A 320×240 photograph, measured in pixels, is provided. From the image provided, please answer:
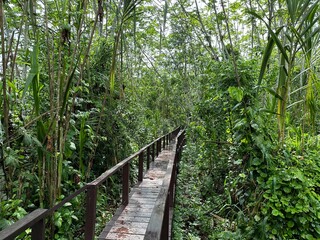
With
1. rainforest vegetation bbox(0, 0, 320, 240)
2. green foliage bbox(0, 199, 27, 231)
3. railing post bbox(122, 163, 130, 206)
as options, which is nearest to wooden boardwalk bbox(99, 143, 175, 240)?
railing post bbox(122, 163, 130, 206)

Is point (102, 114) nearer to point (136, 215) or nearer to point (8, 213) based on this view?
point (136, 215)

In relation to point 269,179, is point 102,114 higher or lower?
higher

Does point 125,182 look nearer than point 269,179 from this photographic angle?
No

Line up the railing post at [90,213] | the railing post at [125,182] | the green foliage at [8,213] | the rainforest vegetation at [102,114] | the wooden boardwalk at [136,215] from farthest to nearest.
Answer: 1. the railing post at [125,182]
2. the wooden boardwalk at [136,215]
3. the railing post at [90,213]
4. the rainforest vegetation at [102,114]
5. the green foliage at [8,213]

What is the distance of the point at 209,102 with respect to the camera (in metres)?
3.73

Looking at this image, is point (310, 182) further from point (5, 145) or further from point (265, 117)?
point (5, 145)

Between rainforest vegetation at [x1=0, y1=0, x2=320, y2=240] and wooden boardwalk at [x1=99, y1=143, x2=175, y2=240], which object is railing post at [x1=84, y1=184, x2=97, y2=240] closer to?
rainforest vegetation at [x1=0, y1=0, x2=320, y2=240]

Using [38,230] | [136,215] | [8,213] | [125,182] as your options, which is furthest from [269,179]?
[8,213]

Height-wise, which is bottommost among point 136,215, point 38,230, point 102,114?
point 136,215

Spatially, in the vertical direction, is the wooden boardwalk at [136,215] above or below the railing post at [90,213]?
below

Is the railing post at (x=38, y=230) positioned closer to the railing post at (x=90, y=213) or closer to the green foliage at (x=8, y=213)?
the green foliage at (x=8, y=213)

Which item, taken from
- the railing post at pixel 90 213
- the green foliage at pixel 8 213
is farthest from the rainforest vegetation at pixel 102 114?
the railing post at pixel 90 213

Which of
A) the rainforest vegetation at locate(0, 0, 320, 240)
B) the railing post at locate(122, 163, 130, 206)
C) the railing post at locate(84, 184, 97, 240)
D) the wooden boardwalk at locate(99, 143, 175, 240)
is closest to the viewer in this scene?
the rainforest vegetation at locate(0, 0, 320, 240)

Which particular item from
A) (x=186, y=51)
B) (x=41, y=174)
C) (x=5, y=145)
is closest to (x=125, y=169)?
(x=41, y=174)
